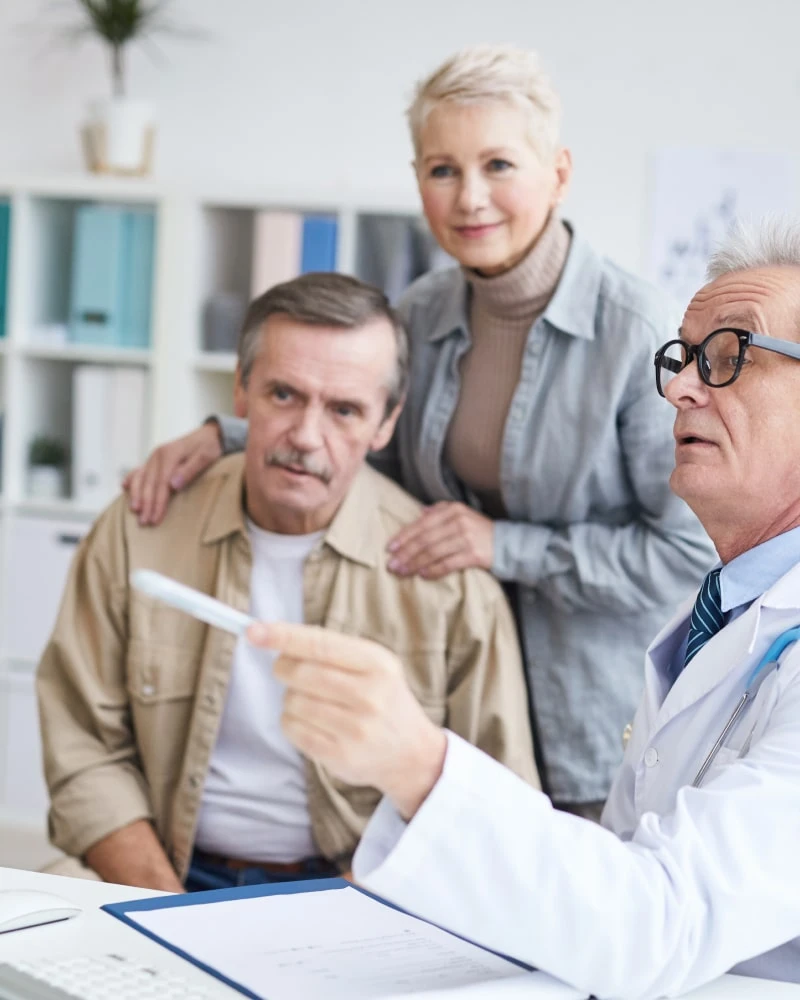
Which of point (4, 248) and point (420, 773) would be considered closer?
point (420, 773)

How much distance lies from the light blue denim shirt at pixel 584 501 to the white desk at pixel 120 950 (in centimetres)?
96

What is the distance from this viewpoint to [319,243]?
11.8 ft

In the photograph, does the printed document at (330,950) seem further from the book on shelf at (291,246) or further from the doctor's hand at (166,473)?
the book on shelf at (291,246)

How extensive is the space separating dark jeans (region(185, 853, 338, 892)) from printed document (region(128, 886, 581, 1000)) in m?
0.66

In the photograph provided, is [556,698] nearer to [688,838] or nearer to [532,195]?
[532,195]

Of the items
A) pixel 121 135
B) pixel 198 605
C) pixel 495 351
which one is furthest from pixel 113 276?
pixel 198 605

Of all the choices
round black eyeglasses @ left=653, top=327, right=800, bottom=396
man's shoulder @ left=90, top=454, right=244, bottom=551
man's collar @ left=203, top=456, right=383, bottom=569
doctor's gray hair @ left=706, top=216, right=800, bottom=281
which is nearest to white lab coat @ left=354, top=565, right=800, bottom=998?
round black eyeglasses @ left=653, top=327, right=800, bottom=396

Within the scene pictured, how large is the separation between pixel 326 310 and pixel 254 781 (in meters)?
0.70

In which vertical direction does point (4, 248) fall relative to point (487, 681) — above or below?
above

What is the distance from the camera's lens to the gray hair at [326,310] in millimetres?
1959

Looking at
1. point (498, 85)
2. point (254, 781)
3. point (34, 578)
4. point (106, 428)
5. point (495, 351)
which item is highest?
point (498, 85)

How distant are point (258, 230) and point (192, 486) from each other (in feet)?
5.45

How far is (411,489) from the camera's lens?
7.33ft

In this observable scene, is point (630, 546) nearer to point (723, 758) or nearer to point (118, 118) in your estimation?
point (723, 758)
